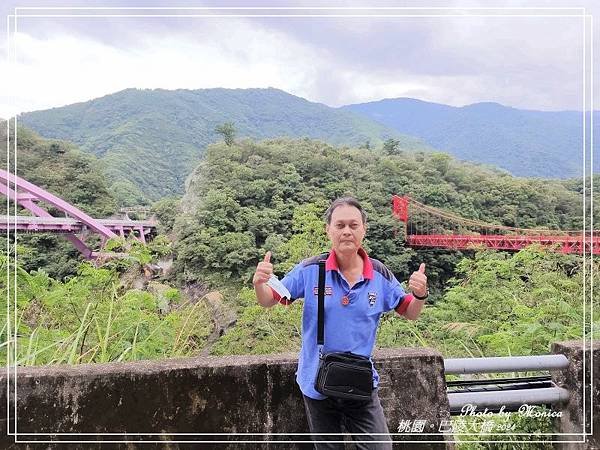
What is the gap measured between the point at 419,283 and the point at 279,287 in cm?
38

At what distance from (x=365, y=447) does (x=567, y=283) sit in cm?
353

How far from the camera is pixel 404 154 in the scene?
1087 centimetres

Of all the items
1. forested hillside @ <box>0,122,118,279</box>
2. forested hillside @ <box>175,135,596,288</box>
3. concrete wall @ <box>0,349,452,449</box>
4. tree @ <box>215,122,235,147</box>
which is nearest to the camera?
concrete wall @ <box>0,349,452,449</box>

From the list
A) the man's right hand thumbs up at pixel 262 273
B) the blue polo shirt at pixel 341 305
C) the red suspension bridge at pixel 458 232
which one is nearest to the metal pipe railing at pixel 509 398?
the blue polo shirt at pixel 341 305

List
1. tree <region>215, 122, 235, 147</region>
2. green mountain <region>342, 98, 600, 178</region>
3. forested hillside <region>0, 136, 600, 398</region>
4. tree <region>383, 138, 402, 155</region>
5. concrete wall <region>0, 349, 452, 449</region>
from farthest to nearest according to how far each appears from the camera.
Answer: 1. tree <region>215, 122, 235, 147</region>
2. tree <region>383, 138, 402, 155</region>
3. green mountain <region>342, 98, 600, 178</region>
4. forested hillside <region>0, 136, 600, 398</region>
5. concrete wall <region>0, 349, 452, 449</region>

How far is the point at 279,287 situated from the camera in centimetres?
124

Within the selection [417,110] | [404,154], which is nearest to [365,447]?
[417,110]

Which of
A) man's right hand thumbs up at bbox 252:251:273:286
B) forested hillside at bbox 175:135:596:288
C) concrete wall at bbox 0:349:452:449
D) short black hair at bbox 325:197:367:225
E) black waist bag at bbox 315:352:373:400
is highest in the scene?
forested hillside at bbox 175:135:596:288

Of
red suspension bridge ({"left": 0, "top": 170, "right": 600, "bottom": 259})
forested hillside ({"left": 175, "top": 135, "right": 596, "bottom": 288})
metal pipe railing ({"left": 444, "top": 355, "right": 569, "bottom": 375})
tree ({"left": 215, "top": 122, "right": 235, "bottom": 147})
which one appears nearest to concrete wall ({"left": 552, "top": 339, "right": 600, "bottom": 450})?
metal pipe railing ({"left": 444, "top": 355, "right": 569, "bottom": 375})

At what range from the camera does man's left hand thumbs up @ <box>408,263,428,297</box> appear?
122 centimetres

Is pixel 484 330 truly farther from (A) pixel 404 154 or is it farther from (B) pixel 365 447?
(A) pixel 404 154

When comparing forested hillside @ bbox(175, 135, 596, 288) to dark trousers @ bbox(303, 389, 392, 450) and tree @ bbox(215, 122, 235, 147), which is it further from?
dark trousers @ bbox(303, 389, 392, 450)

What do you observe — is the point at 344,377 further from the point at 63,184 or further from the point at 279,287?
the point at 63,184

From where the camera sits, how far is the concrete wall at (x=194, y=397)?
1459 mm
